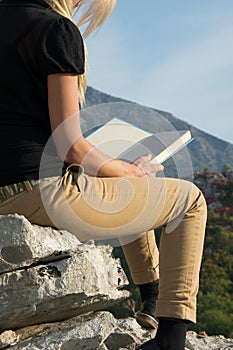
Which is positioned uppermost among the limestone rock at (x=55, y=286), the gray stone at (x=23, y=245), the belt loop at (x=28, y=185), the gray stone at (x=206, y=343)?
the belt loop at (x=28, y=185)

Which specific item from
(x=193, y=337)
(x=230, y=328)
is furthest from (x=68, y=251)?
(x=230, y=328)

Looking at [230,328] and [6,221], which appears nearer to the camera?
[6,221]

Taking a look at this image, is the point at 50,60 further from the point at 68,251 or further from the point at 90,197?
the point at 68,251

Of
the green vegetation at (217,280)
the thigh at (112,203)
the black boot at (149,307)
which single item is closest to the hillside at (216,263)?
the green vegetation at (217,280)

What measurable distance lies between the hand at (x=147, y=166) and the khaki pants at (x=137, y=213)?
0.47 ft

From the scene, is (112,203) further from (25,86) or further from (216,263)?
(216,263)

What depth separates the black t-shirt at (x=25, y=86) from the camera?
3.80m

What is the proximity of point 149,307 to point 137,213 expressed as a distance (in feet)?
3.42

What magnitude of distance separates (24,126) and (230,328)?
20.0 metres

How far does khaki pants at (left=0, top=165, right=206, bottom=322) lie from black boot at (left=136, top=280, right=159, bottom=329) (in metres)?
0.72

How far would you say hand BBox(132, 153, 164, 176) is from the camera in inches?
169

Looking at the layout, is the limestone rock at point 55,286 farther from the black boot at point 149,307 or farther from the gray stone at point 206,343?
the gray stone at point 206,343

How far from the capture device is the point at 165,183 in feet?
13.6

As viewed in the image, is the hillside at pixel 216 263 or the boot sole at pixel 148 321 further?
the hillside at pixel 216 263
